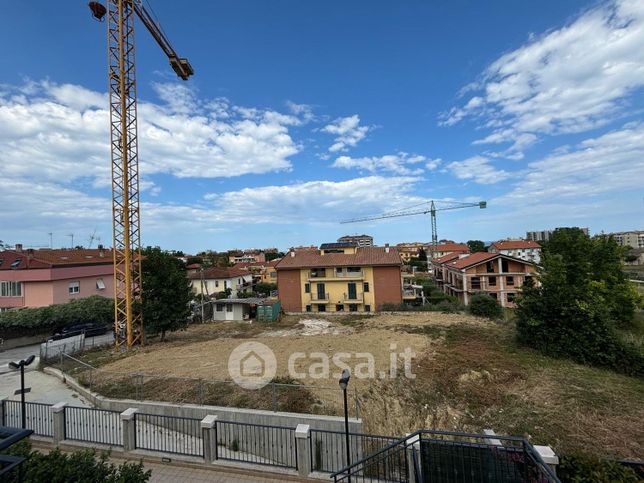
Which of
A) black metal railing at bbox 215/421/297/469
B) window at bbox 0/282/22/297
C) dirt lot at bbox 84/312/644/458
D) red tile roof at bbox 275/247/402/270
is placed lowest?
dirt lot at bbox 84/312/644/458

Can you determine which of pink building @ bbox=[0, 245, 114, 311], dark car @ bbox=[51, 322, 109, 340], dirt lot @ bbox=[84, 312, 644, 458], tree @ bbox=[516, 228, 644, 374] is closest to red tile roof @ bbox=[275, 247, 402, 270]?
dirt lot @ bbox=[84, 312, 644, 458]

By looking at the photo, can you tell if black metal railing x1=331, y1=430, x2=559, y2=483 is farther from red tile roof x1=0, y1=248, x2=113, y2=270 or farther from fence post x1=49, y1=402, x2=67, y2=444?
red tile roof x1=0, y1=248, x2=113, y2=270

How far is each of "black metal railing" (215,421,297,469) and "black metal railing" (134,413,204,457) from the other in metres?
0.68

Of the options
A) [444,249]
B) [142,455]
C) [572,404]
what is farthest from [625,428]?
[444,249]

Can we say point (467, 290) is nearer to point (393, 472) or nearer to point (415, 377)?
point (415, 377)

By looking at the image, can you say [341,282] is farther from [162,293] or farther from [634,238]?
[634,238]

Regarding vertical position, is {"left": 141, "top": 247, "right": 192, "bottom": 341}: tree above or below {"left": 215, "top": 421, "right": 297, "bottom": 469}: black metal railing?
above

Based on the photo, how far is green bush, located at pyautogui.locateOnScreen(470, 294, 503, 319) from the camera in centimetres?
2725

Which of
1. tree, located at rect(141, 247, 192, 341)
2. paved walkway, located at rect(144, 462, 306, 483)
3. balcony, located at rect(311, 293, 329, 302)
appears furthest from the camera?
balcony, located at rect(311, 293, 329, 302)

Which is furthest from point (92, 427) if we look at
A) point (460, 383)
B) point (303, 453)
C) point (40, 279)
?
point (40, 279)

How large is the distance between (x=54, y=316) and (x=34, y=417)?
2007 cm

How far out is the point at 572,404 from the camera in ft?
36.3

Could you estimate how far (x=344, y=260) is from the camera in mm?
33688

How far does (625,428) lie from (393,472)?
8.19 meters
